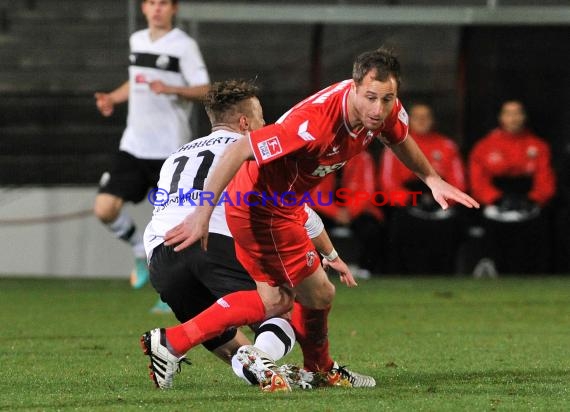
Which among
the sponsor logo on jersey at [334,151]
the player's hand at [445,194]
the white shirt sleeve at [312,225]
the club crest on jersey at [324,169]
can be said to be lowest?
the white shirt sleeve at [312,225]

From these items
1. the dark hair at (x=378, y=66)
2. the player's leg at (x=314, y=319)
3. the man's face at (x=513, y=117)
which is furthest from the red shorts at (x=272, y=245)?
the man's face at (x=513, y=117)

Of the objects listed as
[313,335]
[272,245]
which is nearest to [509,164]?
[313,335]

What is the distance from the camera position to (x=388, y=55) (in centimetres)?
563

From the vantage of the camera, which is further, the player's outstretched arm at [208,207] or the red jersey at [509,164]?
the red jersey at [509,164]

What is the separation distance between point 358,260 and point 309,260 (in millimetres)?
8601

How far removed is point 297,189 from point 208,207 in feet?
2.54

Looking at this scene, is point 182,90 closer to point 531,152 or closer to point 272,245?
point 272,245

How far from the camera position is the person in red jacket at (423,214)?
14.0 m

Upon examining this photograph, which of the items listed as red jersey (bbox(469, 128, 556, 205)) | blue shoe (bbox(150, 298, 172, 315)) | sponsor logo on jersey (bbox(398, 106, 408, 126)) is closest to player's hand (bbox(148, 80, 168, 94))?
blue shoe (bbox(150, 298, 172, 315))

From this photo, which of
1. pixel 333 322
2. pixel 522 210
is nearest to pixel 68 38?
pixel 522 210

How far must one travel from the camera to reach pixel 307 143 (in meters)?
5.45

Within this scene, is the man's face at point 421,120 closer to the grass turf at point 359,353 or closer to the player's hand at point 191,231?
the grass turf at point 359,353

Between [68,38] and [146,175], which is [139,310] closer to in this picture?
[146,175]

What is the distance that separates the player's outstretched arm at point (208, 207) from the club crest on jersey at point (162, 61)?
16.4 feet
